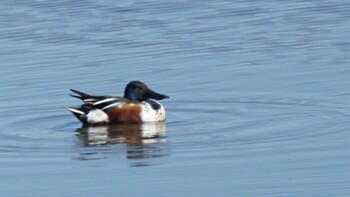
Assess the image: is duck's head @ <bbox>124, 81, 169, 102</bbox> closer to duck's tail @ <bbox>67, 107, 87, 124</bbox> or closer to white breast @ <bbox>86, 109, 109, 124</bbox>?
white breast @ <bbox>86, 109, 109, 124</bbox>

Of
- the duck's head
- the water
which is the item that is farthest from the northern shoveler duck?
the water

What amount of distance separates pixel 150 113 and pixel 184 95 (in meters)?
0.62

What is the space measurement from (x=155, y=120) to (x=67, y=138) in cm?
124

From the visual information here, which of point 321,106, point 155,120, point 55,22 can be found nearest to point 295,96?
point 321,106

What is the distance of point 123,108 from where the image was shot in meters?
15.1

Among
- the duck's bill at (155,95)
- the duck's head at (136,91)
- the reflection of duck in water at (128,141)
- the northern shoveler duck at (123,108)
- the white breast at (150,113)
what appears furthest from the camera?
the duck's head at (136,91)

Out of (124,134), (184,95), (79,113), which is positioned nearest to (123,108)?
(79,113)

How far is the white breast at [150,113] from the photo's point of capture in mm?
14719

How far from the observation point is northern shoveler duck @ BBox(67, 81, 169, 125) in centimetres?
1484

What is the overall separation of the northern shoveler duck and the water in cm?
17

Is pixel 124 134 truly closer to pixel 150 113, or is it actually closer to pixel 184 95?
pixel 150 113

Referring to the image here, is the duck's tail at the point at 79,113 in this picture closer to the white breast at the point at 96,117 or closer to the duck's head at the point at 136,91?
the white breast at the point at 96,117

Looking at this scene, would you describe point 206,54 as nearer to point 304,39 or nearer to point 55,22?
point 304,39

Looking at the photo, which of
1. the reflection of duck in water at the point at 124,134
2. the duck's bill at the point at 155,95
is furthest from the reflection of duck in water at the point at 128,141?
the duck's bill at the point at 155,95
